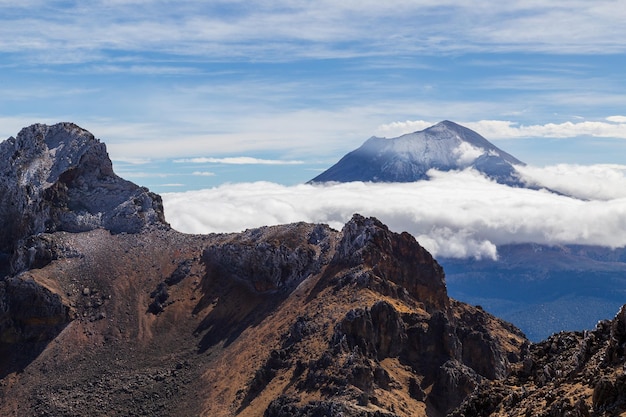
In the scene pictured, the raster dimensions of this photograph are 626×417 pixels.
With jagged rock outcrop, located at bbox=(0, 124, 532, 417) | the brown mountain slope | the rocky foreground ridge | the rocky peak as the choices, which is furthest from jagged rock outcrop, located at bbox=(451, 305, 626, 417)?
the rocky peak

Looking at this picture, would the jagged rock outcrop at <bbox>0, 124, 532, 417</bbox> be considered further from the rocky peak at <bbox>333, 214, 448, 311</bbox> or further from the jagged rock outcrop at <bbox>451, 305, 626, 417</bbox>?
the jagged rock outcrop at <bbox>451, 305, 626, 417</bbox>

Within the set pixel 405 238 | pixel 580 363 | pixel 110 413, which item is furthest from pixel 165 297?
pixel 580 363

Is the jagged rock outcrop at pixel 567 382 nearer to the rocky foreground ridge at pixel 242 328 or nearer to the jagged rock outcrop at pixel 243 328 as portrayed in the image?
the rocky foreground ridge at pixel 242 328

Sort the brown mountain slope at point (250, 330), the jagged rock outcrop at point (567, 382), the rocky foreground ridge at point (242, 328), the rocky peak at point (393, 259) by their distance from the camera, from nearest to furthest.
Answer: the jagged rock outcrop at point (567, 382) → the brown mountain slope at point (250, 330) → the rocky foreground ridge at point (242, 328) → the rocky peak at point (393, 259)

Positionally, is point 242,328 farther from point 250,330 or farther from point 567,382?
point 567,382

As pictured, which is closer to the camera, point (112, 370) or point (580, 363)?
point (580, 363)

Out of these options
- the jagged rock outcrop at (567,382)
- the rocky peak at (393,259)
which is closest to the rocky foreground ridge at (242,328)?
the rocky peak at (393,259)

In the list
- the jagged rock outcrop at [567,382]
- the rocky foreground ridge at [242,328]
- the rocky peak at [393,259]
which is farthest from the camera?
the rocky peak at [393,259]

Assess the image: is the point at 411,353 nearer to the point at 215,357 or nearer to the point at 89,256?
the point at 215,357
